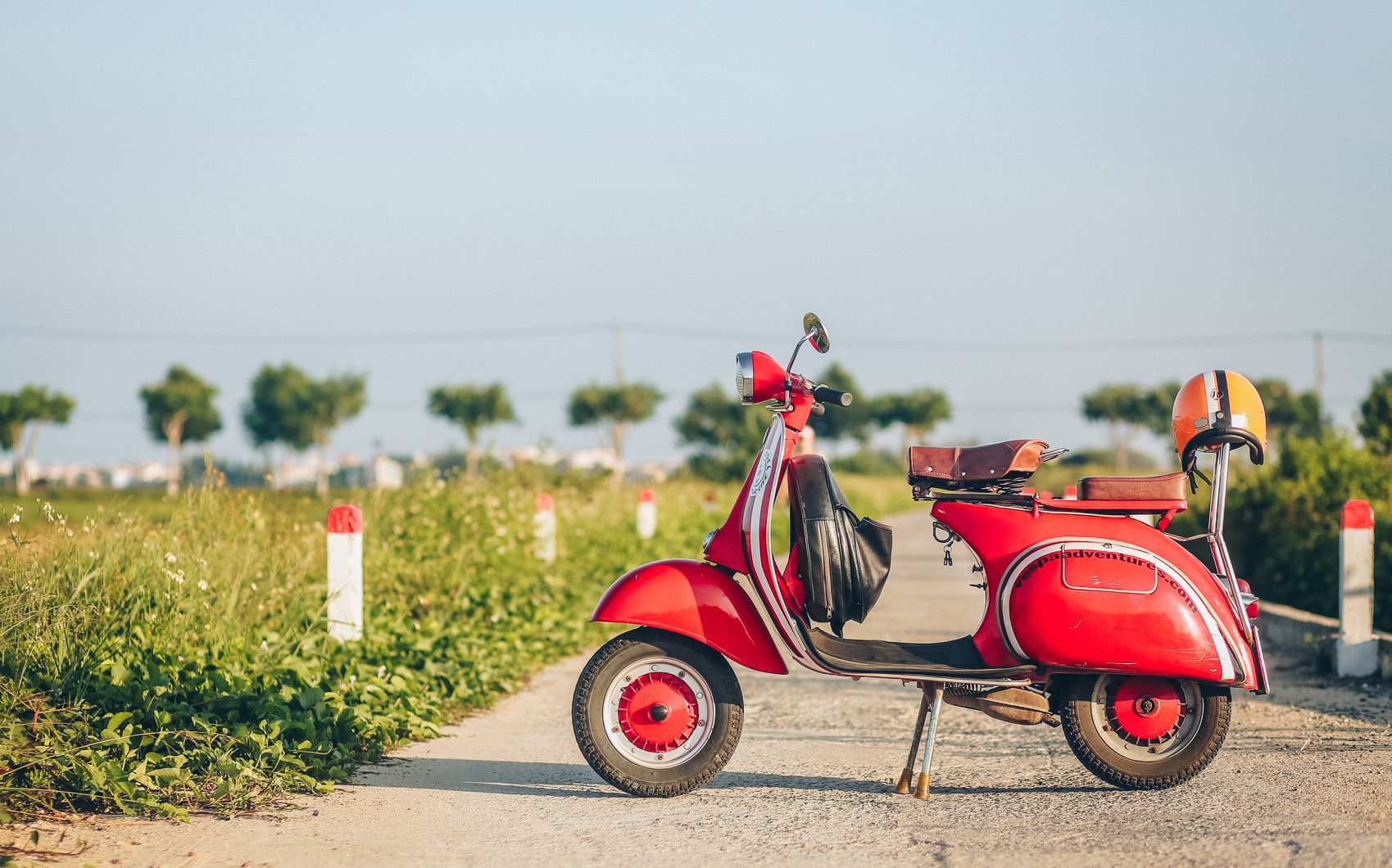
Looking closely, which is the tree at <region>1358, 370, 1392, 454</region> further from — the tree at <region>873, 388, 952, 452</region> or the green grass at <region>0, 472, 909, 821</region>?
the tree at <region>873, 388, 952, 452</region>

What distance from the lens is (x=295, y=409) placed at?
194 feet

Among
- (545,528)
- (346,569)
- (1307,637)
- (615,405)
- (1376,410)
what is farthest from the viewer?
(615,405)

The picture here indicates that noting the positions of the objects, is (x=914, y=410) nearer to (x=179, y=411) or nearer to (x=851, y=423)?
(x=851, y=423)

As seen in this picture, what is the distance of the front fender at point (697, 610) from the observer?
171 inches

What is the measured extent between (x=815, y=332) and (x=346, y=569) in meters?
3.27

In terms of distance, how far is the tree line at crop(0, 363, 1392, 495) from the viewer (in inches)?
1937

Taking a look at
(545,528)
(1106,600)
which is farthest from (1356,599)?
(545,528)

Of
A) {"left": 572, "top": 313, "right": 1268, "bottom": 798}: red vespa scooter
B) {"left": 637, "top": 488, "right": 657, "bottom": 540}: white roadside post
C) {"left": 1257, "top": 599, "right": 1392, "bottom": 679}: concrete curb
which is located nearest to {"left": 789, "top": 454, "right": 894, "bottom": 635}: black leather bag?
{"left": 572, "top": 313, "right": 1268, "bottom": 798}: red vespa scooter

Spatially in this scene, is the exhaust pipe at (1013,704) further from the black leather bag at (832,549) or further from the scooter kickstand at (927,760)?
the black leather bag at (832,549)

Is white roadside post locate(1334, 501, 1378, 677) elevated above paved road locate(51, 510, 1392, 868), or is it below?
above

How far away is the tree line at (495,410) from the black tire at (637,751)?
3671 centimetres

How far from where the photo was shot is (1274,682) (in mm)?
6957

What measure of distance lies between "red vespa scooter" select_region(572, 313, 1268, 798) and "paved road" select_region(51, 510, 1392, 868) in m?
0.22

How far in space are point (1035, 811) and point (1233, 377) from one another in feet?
5.63
